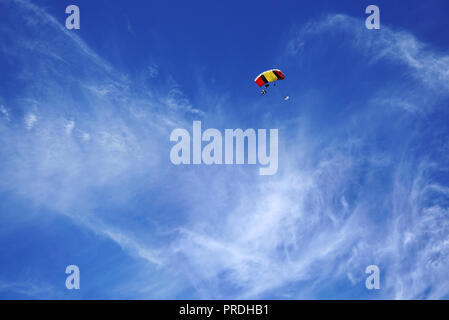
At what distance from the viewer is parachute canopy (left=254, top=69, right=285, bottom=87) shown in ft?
176

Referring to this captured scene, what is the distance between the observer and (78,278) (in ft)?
159

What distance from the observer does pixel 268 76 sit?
54125mm

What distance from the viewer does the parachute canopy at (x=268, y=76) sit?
53.8 metres
